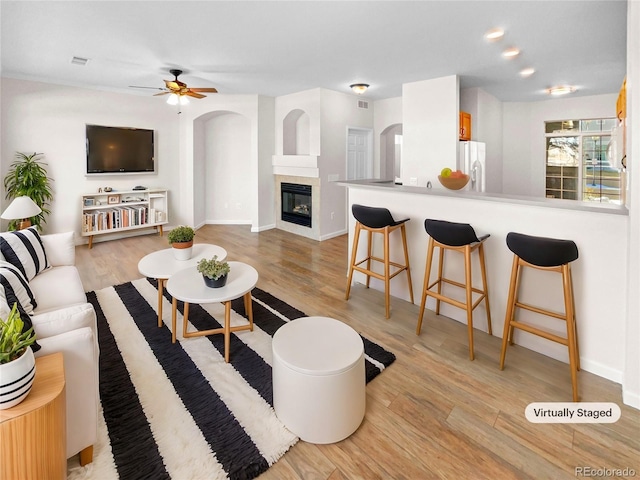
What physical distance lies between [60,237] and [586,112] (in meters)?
8.13

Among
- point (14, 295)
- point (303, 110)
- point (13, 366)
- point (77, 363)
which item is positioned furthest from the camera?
point (303, 110)

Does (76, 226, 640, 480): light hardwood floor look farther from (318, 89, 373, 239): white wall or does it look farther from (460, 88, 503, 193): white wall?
(460, 88, 503, 193): white wall

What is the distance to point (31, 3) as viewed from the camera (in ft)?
9.04

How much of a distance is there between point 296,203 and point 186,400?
4.96m

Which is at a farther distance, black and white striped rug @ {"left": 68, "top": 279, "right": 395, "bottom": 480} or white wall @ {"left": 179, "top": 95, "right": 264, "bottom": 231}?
white wall @ {"left": 179, "top": 95, "right": 264, "bottom": 231}

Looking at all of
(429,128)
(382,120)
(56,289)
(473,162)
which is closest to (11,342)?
(56,289)

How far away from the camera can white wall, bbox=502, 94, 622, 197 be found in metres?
6.53

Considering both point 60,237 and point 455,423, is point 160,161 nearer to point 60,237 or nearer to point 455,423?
point 60,237

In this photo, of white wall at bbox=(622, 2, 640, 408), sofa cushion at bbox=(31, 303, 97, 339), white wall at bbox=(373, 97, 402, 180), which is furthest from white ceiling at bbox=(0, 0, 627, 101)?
sofa cushion at bbox=(31, 303, 97, 339)

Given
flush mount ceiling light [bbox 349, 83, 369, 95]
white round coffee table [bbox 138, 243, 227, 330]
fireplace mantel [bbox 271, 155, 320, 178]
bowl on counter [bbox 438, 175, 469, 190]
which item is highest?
flush mount ceiling light [bbox 349, 83, 369, 95]

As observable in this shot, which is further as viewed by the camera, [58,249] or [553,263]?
[58,249]

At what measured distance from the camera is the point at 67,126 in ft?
18.1

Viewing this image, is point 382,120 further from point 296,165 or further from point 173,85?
point 173,85

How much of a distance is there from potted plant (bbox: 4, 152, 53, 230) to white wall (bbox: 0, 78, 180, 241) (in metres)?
0.10
